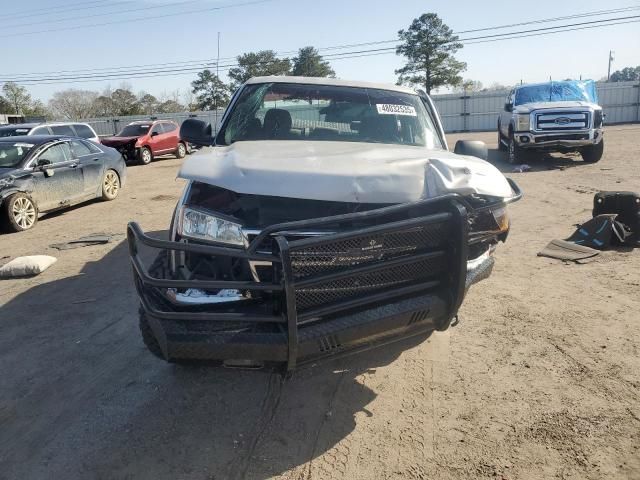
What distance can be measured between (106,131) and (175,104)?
29904 millimetres

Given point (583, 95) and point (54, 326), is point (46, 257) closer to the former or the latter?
point (54, 326)

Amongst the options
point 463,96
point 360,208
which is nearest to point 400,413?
point 360,208

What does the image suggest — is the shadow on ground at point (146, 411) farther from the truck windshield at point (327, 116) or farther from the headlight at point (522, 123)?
the headlight at point (522, 123)

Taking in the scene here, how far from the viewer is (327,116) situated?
4.47 meters

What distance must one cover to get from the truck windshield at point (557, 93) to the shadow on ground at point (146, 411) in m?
12.4

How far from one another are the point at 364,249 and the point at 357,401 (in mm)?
1135

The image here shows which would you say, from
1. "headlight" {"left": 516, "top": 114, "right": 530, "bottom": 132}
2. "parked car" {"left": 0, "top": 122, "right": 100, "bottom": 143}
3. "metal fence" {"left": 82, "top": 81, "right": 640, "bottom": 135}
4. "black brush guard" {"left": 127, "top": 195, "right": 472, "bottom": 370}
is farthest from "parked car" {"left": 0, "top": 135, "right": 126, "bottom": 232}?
"metal fence" {"left": 82, "top": 81, "right": 640, "bottom": 135}

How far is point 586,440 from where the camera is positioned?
2.74 m

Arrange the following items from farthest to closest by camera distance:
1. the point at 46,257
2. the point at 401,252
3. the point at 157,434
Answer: the point at 46,257 < the point at 157,434 < the point at 401,252

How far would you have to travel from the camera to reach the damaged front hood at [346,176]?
109 inches

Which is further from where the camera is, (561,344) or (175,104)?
(175,104)

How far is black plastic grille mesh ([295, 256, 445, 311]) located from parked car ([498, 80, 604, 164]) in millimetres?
11839

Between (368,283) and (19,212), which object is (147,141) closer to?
(19,212)

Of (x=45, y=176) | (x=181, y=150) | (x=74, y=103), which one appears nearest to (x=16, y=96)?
(x=74, y=103)
